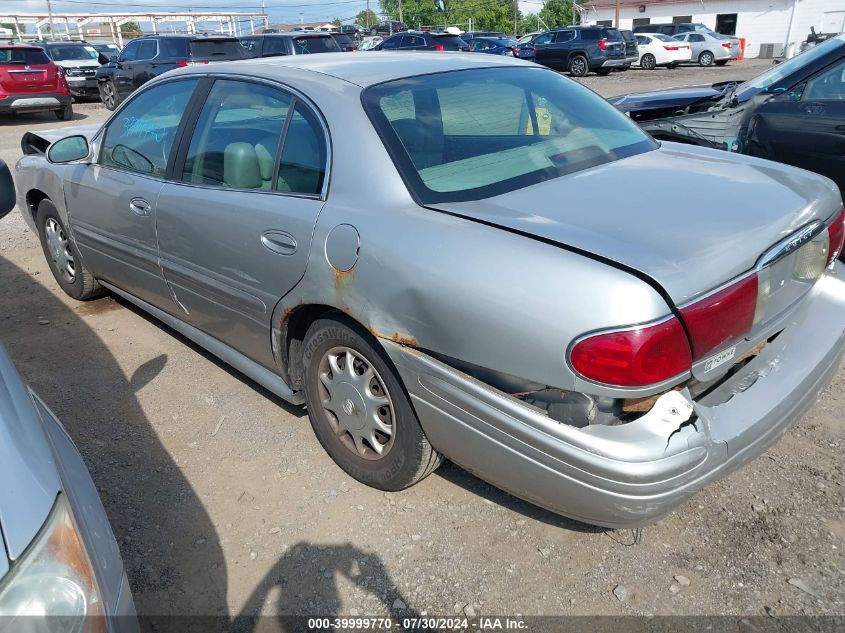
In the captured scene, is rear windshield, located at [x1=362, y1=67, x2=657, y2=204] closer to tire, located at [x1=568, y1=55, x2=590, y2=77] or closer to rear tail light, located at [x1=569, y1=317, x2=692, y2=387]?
rear tail light, located at [x1=569, y1=317, x2=692, y2=387]

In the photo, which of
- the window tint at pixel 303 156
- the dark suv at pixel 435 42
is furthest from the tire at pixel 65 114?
the window tint at pixel 303 156

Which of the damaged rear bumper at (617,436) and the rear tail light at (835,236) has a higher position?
the rear tail light at (835,236)

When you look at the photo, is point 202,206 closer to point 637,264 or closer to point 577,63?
point 637,264

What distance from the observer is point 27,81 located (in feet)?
47.9

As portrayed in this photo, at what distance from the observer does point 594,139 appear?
2.99 metres

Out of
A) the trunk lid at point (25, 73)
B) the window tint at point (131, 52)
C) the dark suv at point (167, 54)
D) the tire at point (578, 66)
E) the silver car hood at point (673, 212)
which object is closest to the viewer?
the silver car hood at point (673, 212)

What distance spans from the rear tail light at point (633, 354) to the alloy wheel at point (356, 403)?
35.3 inches

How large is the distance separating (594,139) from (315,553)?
2.04 metres

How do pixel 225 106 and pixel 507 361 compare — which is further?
pixel 225 106

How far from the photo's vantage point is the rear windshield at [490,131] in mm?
2541

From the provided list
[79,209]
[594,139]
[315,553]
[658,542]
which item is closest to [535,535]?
[658,542]

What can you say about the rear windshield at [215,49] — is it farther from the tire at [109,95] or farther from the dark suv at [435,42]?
the dark suv at [435,42]

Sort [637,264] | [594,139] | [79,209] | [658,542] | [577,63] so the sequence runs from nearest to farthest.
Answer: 1. [637,264]
2. [658,542]
3. [594,139]
4. [79,209]
5. [577,63]

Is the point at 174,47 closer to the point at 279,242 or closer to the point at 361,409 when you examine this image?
→ the point at 279,242
